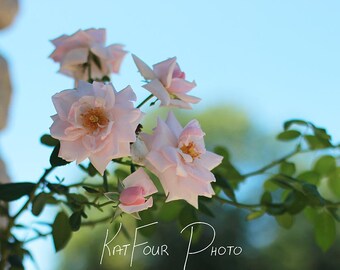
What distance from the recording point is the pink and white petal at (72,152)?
42 centimetres

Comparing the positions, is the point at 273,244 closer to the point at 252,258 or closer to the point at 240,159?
the point at 252,258

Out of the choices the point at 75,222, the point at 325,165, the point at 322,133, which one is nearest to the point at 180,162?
the point at 75,222

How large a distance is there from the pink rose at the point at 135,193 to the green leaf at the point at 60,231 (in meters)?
0.17

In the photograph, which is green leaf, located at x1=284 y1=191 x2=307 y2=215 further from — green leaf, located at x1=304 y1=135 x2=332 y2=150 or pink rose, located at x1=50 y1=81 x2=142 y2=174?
pink rose, located at x1=50 y1=81 x2=142 y2=174

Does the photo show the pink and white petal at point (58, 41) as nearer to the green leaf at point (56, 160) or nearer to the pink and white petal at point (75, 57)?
the pink and white petal at point (75, 57)

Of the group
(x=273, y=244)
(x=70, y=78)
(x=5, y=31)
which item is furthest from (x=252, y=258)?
(x=70, y=78)

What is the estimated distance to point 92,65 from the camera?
24.2 inches

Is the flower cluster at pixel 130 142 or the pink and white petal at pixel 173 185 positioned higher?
the flower cluster at pixel 130 142

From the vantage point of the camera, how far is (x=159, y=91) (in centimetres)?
46

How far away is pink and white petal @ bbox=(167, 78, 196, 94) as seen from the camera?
0.47 meters

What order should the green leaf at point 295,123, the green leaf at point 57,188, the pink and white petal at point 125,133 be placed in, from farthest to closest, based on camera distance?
1. the green leaf at point 295,123
2. the green leaf at point 57,188
3. the pink and white petal at point 125,133

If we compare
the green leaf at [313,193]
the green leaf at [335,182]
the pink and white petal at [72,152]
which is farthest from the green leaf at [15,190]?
the green leaf at [335,182]

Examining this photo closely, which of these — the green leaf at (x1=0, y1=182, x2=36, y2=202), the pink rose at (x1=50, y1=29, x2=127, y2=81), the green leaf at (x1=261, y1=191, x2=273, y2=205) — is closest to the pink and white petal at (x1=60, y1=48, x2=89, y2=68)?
the pink rose at (x1=50, y1=29, x2=127, y2=81)

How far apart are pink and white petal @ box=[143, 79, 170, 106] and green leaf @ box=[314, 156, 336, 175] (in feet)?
1.04
